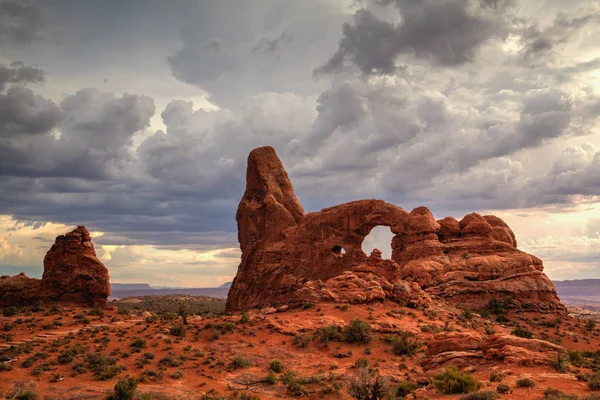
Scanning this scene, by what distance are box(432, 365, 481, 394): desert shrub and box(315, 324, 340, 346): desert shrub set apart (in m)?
12.0

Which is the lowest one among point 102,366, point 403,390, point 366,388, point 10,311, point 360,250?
point 403,390

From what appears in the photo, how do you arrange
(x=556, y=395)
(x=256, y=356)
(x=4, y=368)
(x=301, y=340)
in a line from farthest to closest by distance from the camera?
(x=301, y=340) < (x=256, y=356) < (x=4, y=368) < (x=556, y=395)

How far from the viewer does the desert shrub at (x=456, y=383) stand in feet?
65.9

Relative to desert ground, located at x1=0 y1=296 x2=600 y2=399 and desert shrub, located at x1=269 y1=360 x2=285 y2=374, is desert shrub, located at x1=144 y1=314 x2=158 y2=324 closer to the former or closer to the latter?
desert ground, located at x1=0 y1=296 x2=600 y2=399

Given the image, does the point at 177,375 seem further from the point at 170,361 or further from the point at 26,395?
the point at 26,395

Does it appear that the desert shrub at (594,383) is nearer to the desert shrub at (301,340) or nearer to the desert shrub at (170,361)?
the desert shrub at (301,340)

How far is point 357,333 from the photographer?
33031mm

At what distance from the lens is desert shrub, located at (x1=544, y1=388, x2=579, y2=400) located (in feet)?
55.9

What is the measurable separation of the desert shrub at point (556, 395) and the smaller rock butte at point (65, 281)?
134 feet

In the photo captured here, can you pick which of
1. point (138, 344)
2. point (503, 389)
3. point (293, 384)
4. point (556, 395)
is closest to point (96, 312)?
point (138, 344)

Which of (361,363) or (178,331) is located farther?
(178,331)

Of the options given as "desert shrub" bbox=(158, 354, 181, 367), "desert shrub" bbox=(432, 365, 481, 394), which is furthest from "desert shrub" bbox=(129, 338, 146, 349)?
"desert shrub" bbox=(432, 365, 481, 394)

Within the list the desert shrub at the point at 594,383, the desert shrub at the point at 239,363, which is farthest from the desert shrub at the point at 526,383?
the desert shrub at the point at 239,363

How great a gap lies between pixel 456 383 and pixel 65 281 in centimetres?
3945
